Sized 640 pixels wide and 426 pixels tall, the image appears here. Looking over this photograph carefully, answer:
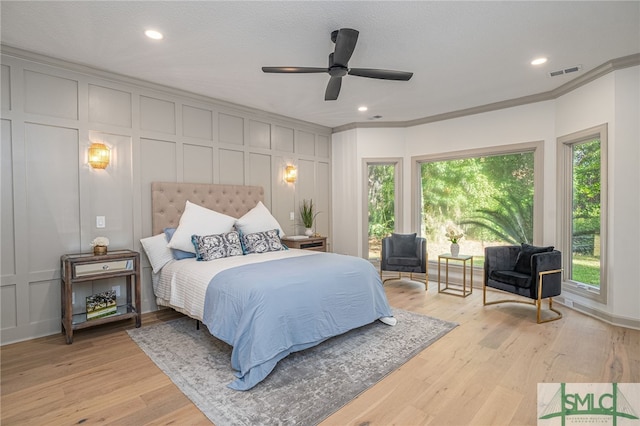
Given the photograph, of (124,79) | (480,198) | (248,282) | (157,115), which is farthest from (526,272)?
(124,79)

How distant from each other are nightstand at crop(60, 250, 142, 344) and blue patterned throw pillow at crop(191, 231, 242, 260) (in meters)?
0.62

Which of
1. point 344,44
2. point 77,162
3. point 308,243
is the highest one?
point 344,44

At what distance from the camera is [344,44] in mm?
2629

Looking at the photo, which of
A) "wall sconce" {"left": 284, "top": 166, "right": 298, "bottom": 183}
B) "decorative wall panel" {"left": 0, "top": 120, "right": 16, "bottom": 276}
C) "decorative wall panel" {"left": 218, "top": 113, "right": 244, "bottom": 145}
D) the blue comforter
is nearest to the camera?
the blue comforter

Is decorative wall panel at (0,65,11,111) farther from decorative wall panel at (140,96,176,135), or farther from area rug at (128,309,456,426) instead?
area rug at (128,309,456,426)

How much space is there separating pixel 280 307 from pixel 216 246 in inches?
60.0

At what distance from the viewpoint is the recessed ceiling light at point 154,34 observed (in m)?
2.87

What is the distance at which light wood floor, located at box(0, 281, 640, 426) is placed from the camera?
6.88 ft

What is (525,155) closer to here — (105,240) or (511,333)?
(511,333)

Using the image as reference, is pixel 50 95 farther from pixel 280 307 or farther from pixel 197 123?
pixel 280 307

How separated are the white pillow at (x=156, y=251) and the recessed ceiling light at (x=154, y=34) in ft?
7.08

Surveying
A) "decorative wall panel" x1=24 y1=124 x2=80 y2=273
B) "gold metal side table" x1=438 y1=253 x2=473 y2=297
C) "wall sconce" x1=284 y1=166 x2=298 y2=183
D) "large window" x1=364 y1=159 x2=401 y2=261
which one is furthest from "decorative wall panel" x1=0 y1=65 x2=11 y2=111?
"gold metal side table" x1=438 y1=253 x2=473 y2=297

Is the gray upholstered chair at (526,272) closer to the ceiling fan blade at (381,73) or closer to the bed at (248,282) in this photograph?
the bed at (248,282)

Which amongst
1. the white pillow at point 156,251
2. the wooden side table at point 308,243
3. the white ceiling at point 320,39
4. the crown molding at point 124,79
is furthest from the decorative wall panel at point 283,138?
the white pillow at point 156,251
